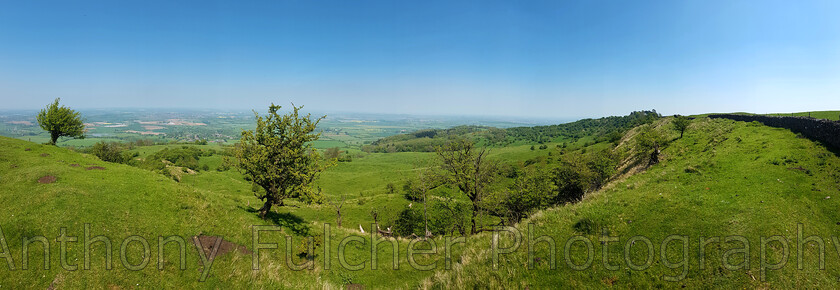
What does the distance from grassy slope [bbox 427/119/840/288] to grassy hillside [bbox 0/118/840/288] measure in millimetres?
57

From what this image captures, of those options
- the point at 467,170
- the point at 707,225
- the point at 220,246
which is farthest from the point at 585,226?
the point at 220,246

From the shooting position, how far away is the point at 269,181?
23688mm

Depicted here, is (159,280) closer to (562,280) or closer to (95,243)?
(95,243)

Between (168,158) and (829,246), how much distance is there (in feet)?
496

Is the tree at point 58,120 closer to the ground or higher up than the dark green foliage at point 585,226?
higher up

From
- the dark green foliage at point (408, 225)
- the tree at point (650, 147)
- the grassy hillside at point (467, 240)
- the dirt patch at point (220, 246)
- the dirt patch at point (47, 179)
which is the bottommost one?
the dark green foliage at point (408, 225)

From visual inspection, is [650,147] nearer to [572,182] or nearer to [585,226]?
[572,182]

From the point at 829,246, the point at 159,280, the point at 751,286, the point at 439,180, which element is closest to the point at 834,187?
the point at 829,246

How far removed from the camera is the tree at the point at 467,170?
98.6 feet

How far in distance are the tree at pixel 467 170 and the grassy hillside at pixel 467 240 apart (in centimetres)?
992

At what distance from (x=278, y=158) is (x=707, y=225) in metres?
27.8

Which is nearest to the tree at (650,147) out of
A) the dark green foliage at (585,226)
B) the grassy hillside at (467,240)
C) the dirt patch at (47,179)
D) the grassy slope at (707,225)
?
the grassy hillside at (467,240)

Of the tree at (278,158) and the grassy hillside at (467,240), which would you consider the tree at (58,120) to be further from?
the tree at (278,158)

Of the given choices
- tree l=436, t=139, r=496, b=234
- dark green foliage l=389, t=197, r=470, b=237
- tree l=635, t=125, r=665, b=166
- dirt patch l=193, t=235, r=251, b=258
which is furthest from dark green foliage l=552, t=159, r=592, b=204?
dirt patch l=193, t=235, r=251, b=258
